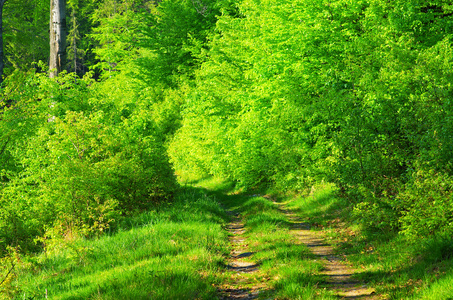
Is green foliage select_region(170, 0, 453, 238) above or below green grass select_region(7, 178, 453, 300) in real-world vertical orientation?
above

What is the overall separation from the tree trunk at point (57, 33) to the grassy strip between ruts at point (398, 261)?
9939 mm

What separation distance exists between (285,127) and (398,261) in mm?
8088

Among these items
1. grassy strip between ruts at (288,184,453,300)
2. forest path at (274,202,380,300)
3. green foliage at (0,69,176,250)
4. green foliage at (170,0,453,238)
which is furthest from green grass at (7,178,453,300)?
green foliage at (0,69,176,250)

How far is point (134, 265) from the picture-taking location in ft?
22.4

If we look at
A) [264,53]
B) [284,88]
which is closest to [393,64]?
[284,88]

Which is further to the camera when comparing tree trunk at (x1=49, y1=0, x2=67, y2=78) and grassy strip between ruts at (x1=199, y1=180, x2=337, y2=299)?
tree trunk at (x1=49, y1=0, x2=67, y2=78)

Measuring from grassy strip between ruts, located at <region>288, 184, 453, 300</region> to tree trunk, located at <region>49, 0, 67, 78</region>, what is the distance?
32.6 ft

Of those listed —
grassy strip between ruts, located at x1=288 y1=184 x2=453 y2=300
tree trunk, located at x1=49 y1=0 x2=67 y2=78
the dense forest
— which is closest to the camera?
grassy strip between ruts, located at x1=288 y1=184 x2=453 y2=300

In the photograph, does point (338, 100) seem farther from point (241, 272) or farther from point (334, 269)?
point (241, 272)

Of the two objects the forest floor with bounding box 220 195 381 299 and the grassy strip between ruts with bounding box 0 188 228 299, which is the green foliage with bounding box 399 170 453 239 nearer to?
the forest floor with bounding box 220 195 381 299

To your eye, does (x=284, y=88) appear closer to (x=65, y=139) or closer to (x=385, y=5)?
(x=385, y=5)

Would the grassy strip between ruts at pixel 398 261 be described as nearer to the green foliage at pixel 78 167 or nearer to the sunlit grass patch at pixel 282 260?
the sunlit grass patch at pixel 282 260

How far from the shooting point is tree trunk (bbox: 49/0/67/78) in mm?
11586

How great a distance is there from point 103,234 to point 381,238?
22.1ft
